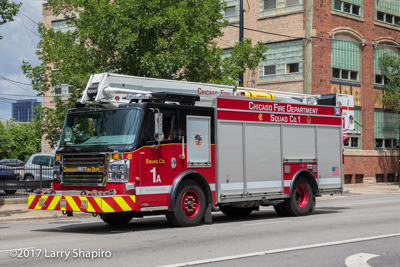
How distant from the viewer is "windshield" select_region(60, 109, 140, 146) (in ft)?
40.3

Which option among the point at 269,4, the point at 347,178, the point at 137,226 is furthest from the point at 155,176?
the point at 269,4

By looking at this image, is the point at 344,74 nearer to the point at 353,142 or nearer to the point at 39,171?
the point at 353,142

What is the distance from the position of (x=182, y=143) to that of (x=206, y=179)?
3.59 feet

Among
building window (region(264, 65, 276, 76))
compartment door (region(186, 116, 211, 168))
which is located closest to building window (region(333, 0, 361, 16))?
building window (region(264, 65, 276, 76))

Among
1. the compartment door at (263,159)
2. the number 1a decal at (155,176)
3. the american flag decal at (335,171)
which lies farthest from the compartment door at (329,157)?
the number 1a decal at (155,176)

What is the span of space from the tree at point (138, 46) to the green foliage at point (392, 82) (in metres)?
15.9

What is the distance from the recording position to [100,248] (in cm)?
973

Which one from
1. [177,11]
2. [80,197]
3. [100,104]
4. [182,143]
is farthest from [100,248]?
[177,11]

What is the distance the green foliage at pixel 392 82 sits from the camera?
1442 inches

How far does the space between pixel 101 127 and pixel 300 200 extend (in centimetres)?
637

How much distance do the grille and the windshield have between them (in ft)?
1.18

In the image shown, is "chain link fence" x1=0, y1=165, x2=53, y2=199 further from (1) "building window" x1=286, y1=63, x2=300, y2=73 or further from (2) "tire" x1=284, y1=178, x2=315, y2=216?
(1) "building window" x1=286, y1=63, x2=300, y2=73

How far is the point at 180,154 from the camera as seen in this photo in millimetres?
12992

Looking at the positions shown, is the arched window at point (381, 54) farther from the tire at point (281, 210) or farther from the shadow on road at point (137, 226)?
the shadow on road at point (137, 226)
